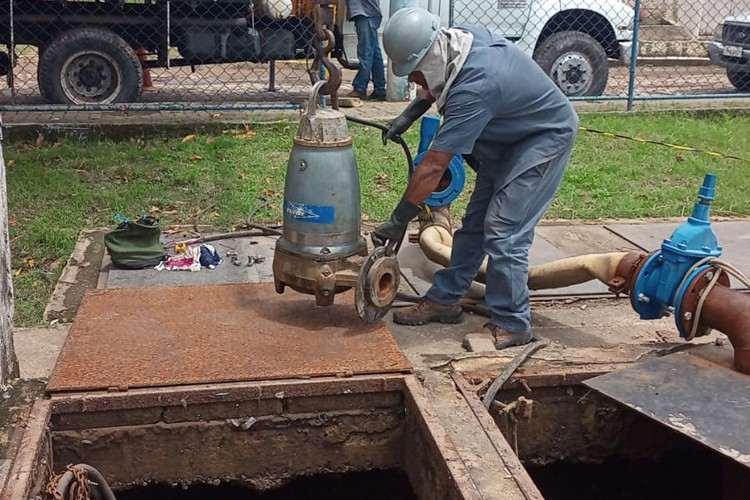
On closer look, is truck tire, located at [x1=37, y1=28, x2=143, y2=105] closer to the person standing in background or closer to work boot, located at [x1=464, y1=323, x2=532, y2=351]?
the person standing in background

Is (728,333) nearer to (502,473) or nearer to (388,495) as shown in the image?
(502,473)

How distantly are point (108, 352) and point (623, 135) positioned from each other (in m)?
6.44

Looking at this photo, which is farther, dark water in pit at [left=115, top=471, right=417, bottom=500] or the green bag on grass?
the green bag on grass

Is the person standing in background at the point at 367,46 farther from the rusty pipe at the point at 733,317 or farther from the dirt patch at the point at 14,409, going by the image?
the dirt patch at the point at 14,409

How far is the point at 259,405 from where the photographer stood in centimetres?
340

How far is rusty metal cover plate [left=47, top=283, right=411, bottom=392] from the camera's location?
3426 millimetres

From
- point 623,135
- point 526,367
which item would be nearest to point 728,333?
point 526,367

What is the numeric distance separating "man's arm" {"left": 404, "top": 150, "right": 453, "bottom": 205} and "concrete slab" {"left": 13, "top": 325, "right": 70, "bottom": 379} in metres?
1.70

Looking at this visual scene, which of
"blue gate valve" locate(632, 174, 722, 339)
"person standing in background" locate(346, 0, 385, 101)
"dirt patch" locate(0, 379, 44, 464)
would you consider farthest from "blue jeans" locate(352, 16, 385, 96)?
"dirt patch" locate(0, 379, 44, 464)

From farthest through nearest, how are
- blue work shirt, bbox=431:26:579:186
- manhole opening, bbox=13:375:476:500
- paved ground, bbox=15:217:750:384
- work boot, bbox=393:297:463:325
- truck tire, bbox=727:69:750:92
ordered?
truck tire, bbox=727:69:750:92
work boot, bbox=393:297:463:325
paved ground, bbox=15:217:750:384
blue work shirt, bbox=431:26:579:186
manhole opening, bbox=13:375:476:500

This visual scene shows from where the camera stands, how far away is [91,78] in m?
8.80

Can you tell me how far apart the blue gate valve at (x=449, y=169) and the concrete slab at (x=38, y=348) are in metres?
2.10

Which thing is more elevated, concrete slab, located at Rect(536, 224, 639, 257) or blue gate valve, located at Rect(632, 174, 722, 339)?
blue gate valve, located at Rect(632, 174, 722, 339)

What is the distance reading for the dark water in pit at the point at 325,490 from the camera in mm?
3963
